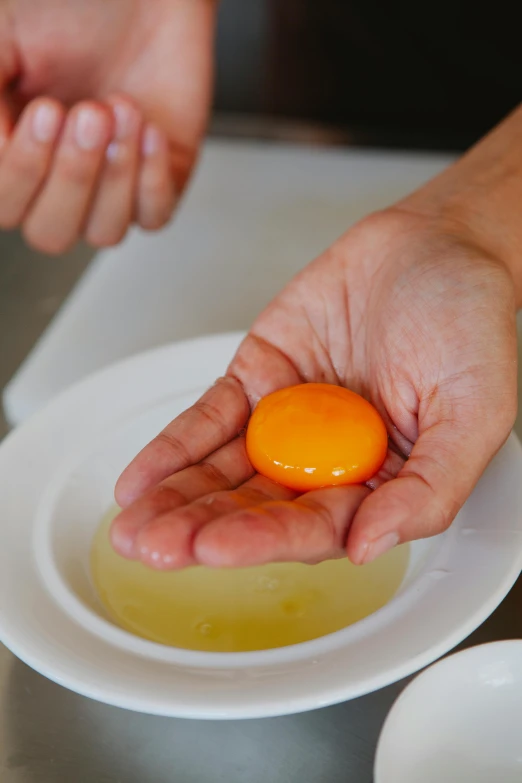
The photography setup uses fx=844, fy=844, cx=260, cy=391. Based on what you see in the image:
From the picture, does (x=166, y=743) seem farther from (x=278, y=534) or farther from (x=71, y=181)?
Result: (x=71, y=181)

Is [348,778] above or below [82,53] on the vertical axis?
below

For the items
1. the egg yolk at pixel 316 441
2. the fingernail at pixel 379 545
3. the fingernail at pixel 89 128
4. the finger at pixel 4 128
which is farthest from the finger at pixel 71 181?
the fingernail at pixel 379 545

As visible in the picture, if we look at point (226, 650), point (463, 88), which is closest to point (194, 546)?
point (226, 650)

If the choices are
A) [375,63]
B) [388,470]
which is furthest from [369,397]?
[375,63]

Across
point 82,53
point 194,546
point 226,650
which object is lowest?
point 226,650

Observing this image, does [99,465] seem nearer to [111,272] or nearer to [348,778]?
[348,778]

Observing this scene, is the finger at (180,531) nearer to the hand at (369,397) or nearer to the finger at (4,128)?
the hand at (369,397)
